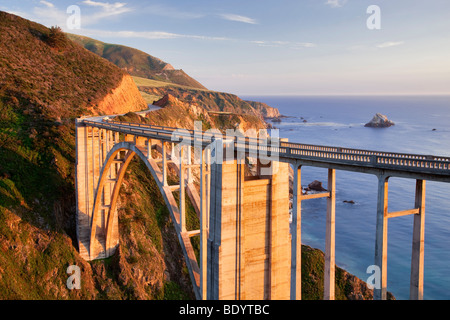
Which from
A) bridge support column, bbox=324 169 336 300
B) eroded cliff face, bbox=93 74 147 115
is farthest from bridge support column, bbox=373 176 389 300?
eroded cliff face, bbox=93 74 147 115

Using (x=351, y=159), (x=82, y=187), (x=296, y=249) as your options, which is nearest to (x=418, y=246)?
(x=351, y=159)

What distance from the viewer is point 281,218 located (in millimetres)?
18859

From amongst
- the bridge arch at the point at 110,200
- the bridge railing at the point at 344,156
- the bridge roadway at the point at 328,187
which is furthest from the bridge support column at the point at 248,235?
the bridge arch at the point at 110,200

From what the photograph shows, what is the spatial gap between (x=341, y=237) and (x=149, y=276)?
1237 inches

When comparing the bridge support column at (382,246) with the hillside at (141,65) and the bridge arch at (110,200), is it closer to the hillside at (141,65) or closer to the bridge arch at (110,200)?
the bridge arch at (110,200)

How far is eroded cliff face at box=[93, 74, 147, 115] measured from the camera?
58175 mm

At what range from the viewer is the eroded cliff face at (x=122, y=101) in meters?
58.2

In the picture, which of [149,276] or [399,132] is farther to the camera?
[399,132]

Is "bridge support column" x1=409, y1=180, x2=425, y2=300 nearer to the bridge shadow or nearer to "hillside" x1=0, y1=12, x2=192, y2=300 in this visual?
"hillside" x1=0, y1=12, x2=192, y2=300

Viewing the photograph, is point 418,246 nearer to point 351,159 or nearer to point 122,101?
point 351,159

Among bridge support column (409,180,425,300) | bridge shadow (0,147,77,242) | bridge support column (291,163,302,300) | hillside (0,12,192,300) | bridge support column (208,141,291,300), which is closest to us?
bridge support column (409,180,425,300)
